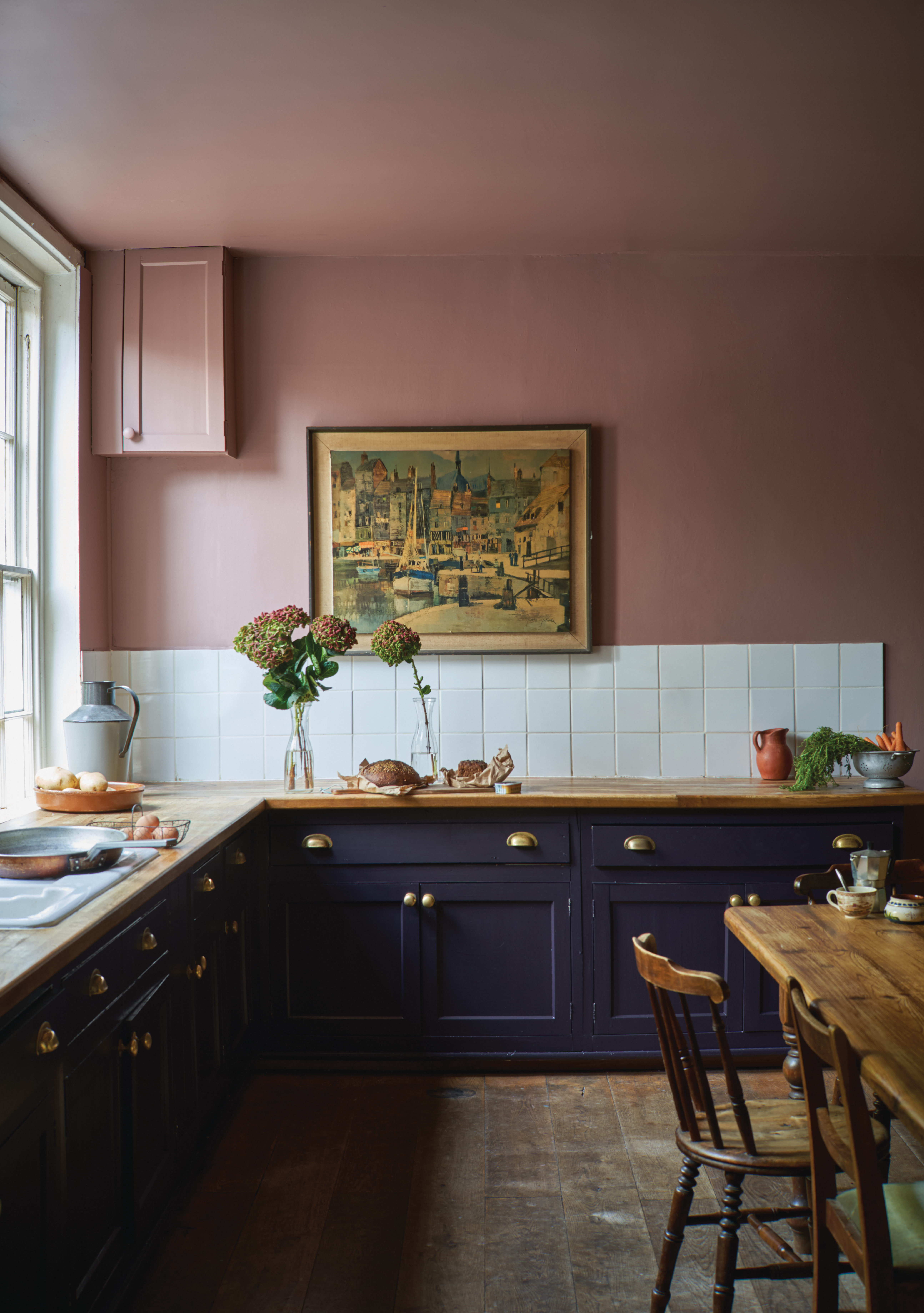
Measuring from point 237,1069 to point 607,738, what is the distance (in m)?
1.75

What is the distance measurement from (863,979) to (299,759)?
218 cm

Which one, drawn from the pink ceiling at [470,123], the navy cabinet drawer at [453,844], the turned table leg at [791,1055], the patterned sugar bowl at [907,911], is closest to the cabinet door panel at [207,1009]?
the navy cabinet drawer at [453,844]

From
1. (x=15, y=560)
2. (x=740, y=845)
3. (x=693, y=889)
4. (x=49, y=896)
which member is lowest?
(x=693, y=889)

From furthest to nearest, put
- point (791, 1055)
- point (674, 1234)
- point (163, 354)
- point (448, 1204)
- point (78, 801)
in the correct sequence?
point (163, 354)
point (78, 801)
point (448, 1204)
point (791, 1055)
point (674, 1234)

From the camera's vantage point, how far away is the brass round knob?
321 centimetres

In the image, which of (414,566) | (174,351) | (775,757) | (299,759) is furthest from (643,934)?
(174,351)

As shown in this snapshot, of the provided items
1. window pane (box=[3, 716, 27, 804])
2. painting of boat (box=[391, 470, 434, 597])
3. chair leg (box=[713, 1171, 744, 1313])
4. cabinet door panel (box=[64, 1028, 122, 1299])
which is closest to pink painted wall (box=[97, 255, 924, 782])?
painting of boat (box=[391, 470, 434, 597])

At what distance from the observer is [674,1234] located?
191 centimetres

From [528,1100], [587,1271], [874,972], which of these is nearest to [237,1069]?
[528,1100]

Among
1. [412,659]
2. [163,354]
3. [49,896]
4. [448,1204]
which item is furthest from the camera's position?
[163,354]

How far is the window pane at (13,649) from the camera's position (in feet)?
10.9

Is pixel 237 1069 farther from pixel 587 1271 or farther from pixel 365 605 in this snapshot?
pixel 365 605

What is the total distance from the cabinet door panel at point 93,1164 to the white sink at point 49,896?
0.27 m

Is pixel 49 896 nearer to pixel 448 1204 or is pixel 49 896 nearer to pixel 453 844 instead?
pixel 448 1204
